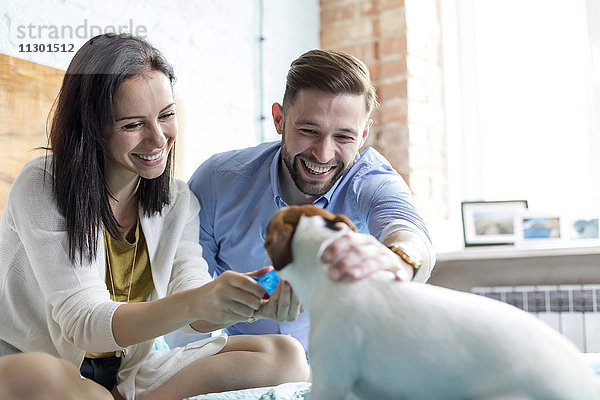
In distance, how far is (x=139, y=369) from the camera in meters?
1.30

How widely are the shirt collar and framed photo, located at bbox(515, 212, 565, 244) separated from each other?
932mm

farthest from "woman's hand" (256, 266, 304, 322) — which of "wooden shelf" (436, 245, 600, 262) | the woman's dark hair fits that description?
"wooden shelf" (436, 245, 600, 262)

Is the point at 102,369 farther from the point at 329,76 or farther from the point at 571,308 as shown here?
the point at 571,308

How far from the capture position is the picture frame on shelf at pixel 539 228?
7.25ft

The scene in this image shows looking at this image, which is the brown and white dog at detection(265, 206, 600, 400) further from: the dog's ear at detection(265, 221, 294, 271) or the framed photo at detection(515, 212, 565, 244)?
the framed photo at detection(515, 212, 565, 244)

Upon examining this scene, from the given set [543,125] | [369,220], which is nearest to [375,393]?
[369,220]

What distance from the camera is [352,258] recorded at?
701mm

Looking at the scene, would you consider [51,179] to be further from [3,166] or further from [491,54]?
[491,54]

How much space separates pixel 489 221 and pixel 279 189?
1.08 metres

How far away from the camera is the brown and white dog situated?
61cm

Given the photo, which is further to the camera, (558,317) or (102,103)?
(558,317)

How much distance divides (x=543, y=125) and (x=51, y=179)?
1.96 m

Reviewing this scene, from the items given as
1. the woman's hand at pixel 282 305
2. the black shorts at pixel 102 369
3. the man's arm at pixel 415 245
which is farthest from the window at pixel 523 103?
the woman's hand at pixel 282 305

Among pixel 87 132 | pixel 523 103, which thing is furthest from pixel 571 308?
pixel 87 132
